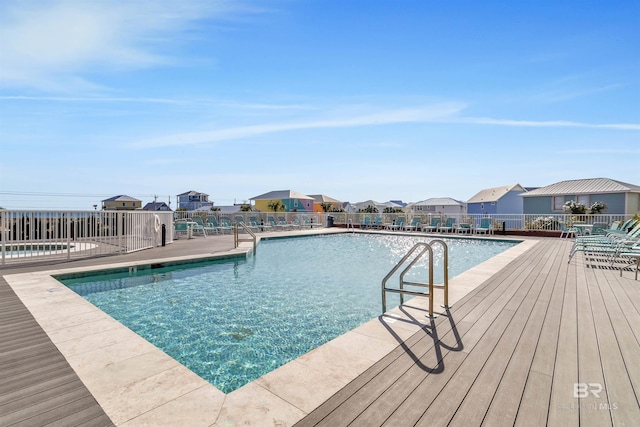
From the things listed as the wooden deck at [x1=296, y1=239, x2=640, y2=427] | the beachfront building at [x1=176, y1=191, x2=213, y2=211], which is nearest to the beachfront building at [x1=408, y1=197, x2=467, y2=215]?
the wooden deck at [x1=296, y1=239, x2=640, y2=427]

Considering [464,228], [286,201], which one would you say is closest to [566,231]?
[464,228]

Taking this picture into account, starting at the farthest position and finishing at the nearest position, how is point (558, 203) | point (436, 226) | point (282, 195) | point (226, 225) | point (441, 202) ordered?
1. point (282, 195)
2. point (441, 202)
3. point (558, 203)
4. point (436, 226)
5. point (226, 225)

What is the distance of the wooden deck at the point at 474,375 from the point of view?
1.71 metres

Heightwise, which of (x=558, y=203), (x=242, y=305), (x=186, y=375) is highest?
(x=558, y=203)

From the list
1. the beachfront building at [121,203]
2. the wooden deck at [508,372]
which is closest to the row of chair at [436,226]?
the wooden deck at [508,372]

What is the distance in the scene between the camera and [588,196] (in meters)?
18.8

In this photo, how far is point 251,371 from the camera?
2.95 meters

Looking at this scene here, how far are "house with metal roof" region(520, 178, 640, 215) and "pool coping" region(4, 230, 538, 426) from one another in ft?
70.4

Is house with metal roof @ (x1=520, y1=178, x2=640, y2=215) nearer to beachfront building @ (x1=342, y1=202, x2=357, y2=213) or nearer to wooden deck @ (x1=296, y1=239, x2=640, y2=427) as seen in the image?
wooden deck @ (x1=296, y1=239, x2=640, y2=427)

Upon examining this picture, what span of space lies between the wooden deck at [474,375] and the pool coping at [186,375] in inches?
3.6

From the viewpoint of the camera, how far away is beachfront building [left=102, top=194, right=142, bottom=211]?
44.3 metres

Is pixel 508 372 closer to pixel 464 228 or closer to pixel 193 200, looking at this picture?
pixel 464 228

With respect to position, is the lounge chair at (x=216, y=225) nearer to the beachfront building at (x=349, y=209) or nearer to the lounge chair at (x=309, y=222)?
the lounge chair at (x=309, y=222)

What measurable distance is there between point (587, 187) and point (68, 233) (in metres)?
25.7
